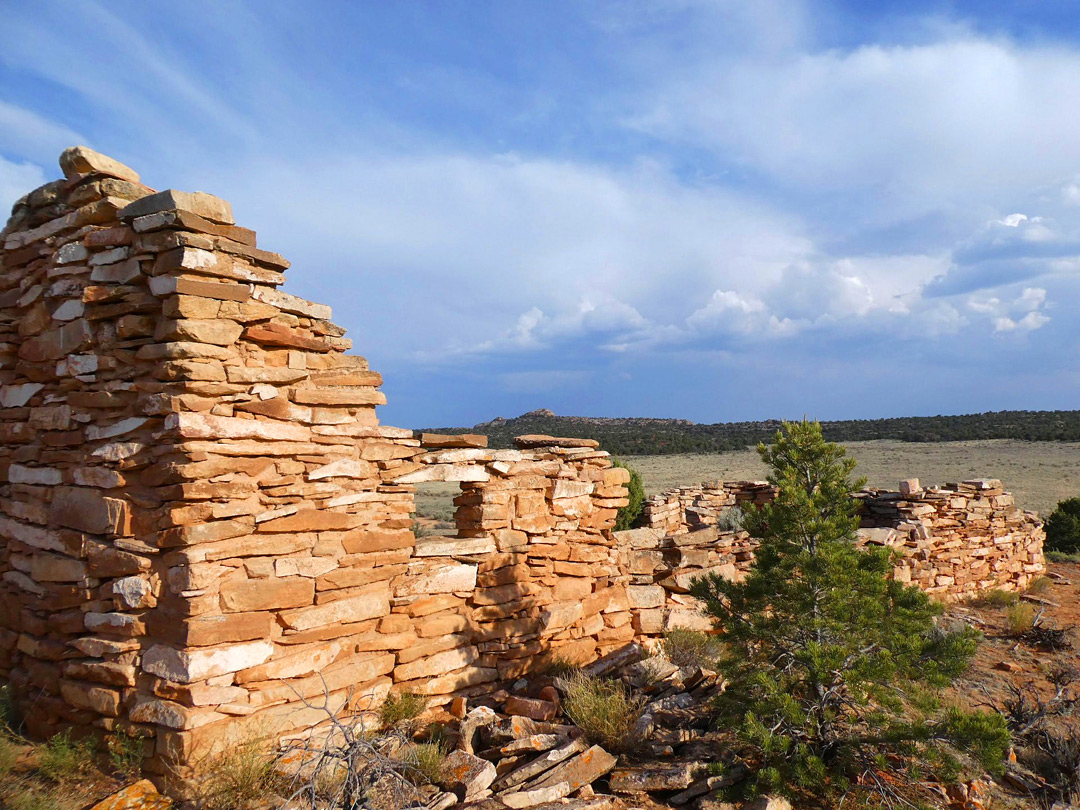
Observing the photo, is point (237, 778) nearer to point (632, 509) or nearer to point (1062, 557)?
A: point (632, 509)

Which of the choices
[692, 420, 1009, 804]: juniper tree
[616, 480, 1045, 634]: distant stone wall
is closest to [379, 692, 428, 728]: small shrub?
[692, 420, 1009, 804]: juniper tree

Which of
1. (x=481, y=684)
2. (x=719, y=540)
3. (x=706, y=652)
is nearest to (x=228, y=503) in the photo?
(x=481, y=684)

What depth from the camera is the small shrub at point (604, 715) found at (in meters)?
5.15

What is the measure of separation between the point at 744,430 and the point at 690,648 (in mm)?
46283

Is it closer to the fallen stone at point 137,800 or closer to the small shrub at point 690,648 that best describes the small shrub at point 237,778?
the fallen stone at point 137,800

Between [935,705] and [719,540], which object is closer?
[935,705]

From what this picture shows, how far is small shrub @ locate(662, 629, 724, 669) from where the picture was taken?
7.21 metres

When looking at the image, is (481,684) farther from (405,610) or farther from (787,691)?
(787,691)

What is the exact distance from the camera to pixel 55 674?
5.13m

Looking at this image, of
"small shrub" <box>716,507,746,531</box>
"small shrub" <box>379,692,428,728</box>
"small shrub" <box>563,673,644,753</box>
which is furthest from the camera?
"small shrub" <box>716,507,746,531</box>

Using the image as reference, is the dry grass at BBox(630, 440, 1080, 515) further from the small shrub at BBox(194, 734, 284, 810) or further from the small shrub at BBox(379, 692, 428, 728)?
the small shrub at BBox(194, 734, 284, 810)

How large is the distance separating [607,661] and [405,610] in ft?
7.06

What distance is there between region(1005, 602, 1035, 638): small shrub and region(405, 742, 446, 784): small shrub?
8770 millimetres

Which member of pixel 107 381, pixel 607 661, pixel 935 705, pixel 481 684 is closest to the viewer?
pixel 935 705
